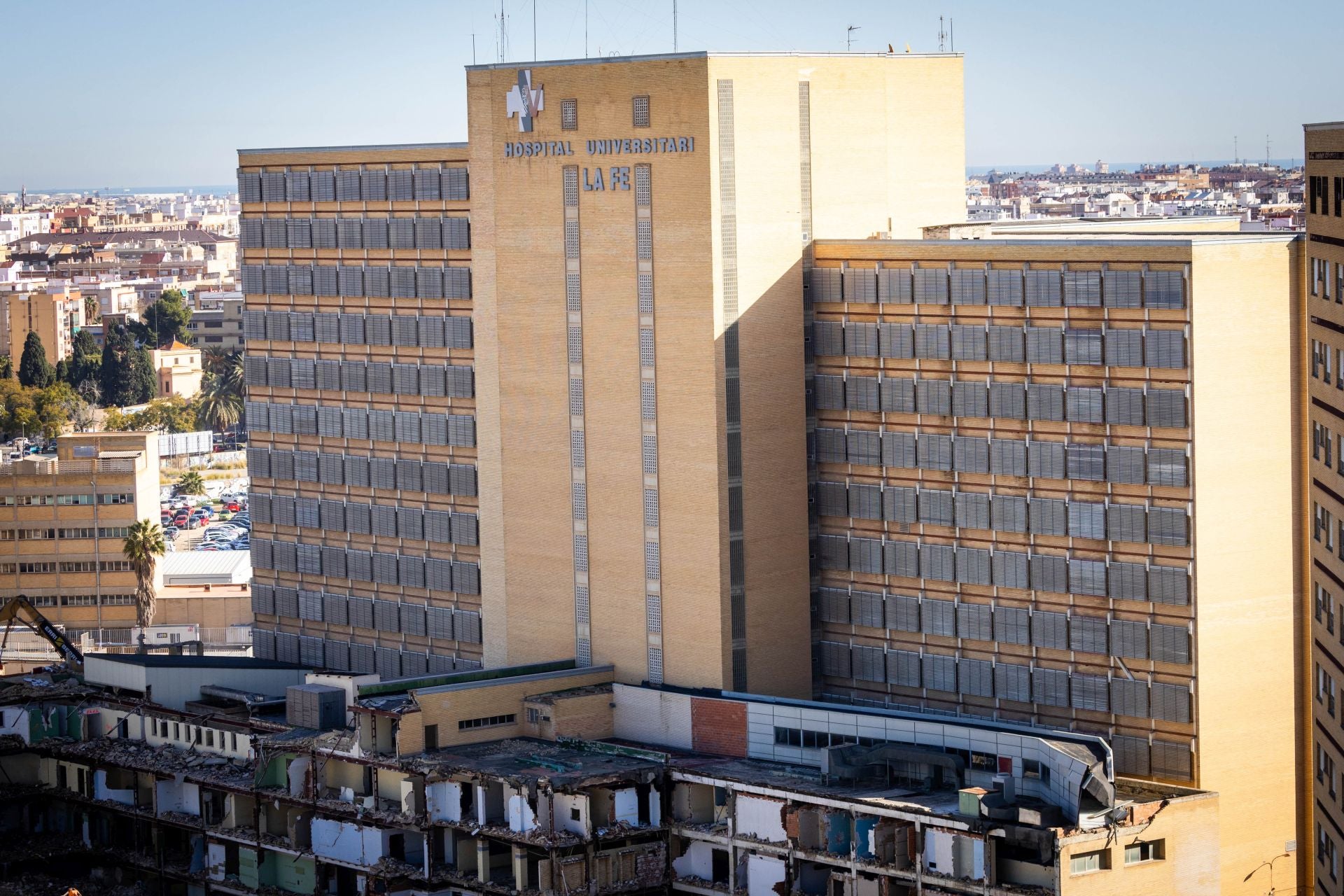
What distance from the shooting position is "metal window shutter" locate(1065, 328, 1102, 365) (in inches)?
4237

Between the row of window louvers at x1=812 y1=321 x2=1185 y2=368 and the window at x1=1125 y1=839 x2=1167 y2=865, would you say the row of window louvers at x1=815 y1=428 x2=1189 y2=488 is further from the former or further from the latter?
the window at x1=1125 y1=839 x2=1167 y2=865

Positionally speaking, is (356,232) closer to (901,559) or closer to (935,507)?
(901,559)

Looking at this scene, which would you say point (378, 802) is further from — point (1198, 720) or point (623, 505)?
point (1198, 720)

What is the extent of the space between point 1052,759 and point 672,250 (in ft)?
106

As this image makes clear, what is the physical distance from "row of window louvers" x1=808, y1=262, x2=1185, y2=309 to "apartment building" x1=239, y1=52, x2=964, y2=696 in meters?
3.37

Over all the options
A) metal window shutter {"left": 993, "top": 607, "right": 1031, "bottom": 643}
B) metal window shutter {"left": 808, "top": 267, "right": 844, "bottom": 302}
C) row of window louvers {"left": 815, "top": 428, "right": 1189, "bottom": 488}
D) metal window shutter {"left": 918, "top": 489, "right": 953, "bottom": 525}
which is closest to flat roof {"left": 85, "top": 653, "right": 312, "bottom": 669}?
row of window louvers {"left": 815, "top": 428, "right": 1189, "bottom": 488}

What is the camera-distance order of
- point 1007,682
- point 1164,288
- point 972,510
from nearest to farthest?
point 1164,288, point 1007,682, point 972,510

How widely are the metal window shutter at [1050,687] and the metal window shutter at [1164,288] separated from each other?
18210mm

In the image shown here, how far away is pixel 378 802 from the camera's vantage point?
387 ft

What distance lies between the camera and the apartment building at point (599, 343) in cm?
11656

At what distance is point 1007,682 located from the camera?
11244cm

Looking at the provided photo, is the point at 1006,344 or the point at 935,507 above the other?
the point at 1006,344

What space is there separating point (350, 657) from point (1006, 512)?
46357mm

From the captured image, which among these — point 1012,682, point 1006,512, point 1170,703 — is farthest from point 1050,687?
point 1006,512
